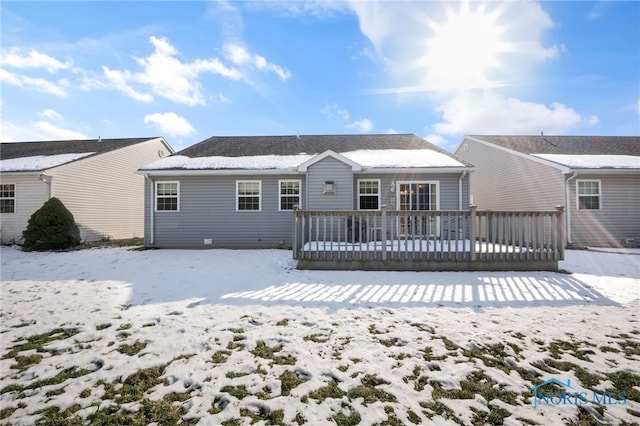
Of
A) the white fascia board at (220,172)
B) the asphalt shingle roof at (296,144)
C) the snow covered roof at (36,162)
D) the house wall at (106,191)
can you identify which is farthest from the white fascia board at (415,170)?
the snow covered roof at (36,162)

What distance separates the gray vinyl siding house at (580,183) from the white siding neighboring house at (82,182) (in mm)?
17160

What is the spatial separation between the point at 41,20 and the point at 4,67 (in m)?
3.48

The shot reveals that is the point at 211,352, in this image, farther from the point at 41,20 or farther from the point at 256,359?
the point at 41,20

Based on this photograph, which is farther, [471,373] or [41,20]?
[41,20]

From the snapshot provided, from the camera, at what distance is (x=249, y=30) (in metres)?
8.67

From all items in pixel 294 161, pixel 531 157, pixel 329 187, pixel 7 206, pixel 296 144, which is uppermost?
pixel 296 144

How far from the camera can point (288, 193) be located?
10.4m

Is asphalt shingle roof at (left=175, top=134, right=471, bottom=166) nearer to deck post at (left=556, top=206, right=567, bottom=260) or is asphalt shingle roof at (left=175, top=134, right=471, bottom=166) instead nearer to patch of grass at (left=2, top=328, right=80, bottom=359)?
deck post at (left=556, top=206, right=567, bottom=260)

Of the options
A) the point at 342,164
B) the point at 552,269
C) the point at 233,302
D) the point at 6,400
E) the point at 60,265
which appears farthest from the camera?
the point at 342,164

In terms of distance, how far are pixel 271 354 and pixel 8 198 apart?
16.2 m

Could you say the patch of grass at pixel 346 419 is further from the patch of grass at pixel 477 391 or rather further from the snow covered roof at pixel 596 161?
the snow covered roof at pixel 596 161

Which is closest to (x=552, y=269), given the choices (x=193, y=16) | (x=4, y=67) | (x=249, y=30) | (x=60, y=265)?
(x=249, y=30)

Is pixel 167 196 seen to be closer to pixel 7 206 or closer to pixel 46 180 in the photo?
pixel 46 180

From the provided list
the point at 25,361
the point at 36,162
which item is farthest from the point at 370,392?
the point at 36,162
